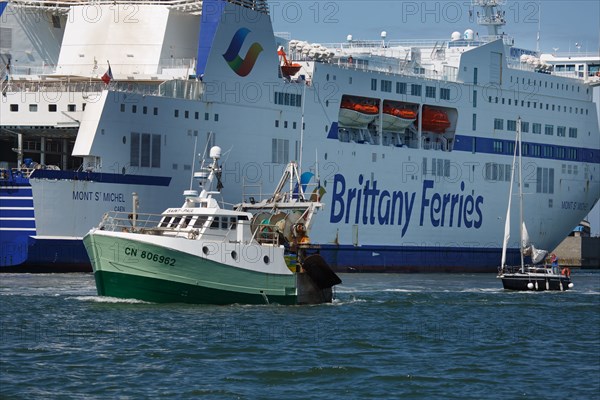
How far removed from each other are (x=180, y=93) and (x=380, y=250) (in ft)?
44.3

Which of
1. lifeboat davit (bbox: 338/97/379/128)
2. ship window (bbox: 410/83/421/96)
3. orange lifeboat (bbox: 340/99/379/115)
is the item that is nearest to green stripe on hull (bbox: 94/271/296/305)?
lifeboat davit (bbox: 338/97/379/128)

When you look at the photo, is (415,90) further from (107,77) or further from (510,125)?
(107,77)

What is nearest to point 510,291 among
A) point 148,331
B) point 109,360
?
point 148,331

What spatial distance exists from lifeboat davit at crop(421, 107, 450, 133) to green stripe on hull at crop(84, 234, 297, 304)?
31826 mm

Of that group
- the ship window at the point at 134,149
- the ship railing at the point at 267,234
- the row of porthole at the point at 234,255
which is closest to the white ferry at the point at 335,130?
the ship window at the point at 134,149

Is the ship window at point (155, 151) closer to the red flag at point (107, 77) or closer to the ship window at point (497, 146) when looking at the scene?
the red flag at point (107, 77)

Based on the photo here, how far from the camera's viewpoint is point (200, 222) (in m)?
35.5

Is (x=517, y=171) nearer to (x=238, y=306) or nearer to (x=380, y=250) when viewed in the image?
(x=380, y=250)

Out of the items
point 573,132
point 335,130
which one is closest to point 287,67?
point 335,130

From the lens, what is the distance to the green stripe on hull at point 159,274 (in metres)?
34.2

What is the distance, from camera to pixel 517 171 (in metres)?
69.6

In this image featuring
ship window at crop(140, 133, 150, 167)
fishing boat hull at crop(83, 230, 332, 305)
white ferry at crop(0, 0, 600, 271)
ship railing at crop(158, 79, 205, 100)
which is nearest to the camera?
fishing boat hull at crop(83, 230, 332, 305)

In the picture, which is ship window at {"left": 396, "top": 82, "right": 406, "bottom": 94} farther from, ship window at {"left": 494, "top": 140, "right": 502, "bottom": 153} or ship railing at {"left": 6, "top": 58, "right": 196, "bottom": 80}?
ship railing at {"left": 6, "top": 58, "right": 196, "bottom": 80}

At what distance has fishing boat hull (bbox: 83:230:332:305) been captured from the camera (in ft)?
112
